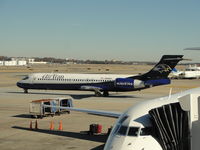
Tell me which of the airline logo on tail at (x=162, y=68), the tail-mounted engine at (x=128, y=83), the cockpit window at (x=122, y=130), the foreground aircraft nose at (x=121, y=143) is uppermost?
the airline logo on tail at (x=162, y=68)

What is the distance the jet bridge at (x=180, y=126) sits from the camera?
11155 mm

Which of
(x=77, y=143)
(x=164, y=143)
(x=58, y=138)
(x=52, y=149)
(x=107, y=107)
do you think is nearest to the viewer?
(x=164, y=143)

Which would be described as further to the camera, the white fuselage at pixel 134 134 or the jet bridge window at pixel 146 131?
the jet bridge window at pixel 146 131

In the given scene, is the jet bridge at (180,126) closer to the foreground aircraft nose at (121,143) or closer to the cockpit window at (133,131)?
the cockpit window at (133,131)

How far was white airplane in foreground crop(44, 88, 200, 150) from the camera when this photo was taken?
10992mm

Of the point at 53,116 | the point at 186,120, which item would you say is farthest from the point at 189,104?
the point at 53,116

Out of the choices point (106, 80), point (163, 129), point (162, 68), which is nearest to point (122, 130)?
point (163, 129)

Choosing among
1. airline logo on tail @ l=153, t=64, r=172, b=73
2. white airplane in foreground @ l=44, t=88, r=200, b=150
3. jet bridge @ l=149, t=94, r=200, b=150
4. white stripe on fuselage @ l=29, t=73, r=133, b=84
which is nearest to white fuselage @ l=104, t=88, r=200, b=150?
white airplane in foreground @ l=44, t=88, r=200, b=150

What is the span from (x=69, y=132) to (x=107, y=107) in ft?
43.4

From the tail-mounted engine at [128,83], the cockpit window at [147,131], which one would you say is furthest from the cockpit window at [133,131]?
the tail-mounted engine at [128,83]

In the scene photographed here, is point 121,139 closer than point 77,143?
Yes

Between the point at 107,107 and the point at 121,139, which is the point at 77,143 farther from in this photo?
the point at 107,107

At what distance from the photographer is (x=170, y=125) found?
1155 cm

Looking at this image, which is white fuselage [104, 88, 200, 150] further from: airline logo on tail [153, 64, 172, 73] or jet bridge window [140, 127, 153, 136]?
airline logo on tail [153, 64, 172, 73]
